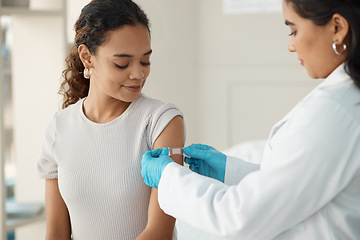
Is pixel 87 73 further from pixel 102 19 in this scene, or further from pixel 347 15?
pixel 347 15

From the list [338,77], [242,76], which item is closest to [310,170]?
[338,77]

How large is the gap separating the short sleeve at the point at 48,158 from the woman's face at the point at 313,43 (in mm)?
774

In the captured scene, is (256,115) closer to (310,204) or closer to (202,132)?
(202,132)

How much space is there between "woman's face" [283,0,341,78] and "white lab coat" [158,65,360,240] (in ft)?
0.11

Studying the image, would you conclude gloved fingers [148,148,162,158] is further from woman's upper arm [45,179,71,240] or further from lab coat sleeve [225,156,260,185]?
woman's upper arm [45,179,71,240]

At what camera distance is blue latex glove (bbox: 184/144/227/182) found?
134cm

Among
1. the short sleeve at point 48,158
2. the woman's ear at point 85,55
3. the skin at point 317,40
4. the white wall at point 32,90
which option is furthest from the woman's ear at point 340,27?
the white wall at point 32,90

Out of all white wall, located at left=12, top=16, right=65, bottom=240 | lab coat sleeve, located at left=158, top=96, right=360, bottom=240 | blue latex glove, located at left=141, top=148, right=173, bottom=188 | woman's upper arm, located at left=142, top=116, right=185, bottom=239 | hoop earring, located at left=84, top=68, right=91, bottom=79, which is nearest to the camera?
lab coat sleeve, located at left=158, top=96, right=360, bottom=240

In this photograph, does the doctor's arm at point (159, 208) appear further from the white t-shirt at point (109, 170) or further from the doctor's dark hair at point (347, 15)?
the doctor's dark hair at point (347, 15)

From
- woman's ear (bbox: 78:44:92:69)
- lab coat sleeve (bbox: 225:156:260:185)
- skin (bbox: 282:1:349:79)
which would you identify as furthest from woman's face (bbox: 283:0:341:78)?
woman's ear (bbox: 78:44:92:69)

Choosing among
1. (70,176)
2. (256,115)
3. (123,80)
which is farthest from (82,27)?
(256,115)

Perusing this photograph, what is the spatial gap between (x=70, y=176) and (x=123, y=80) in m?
0.32

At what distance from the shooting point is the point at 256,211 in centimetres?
92

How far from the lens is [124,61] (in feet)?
4.27
